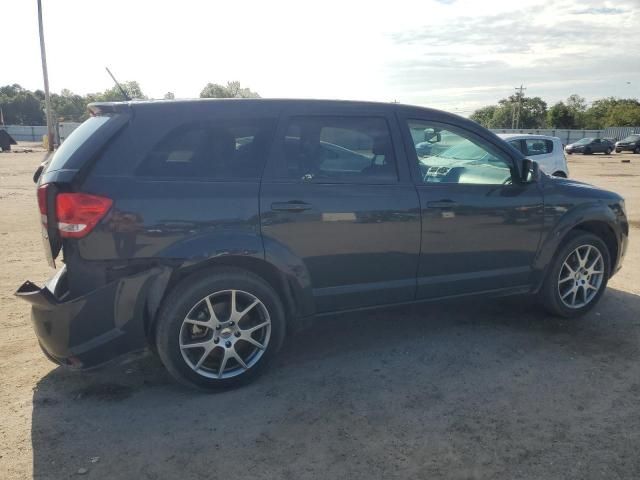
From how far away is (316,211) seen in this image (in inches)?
145

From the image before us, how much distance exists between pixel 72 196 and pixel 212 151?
90cm

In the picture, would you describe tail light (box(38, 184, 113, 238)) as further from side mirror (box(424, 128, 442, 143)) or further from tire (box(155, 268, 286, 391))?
side mirror (box(424, 128, 442, 143))

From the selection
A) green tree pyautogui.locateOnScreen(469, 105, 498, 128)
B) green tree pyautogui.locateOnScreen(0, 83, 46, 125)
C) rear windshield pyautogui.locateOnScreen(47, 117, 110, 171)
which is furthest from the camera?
green tree pyautogui.locateOnScreen(469, 105, 498, 128)

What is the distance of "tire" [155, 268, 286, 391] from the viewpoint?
3418 mm

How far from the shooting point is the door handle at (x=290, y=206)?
358cm

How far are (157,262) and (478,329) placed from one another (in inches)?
112

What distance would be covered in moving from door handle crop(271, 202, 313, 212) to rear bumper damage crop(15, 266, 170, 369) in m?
0.81

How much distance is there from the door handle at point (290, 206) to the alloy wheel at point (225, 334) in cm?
60

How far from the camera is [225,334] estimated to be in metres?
3.59

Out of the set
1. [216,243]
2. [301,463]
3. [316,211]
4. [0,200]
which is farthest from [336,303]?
[0,200]

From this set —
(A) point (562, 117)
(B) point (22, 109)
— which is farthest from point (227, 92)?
(B) point (22, 109)

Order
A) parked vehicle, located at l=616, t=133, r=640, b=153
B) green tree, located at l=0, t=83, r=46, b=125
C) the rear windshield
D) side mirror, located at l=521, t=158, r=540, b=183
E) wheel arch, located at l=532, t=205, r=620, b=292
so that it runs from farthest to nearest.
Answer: green tree, located at l=0, t=83, r=46, b=125 → parked vehicle, located at l=616, t=133, r=640, b=153 → wheel arch, located at l=532, t=205, r=620, b=292 → side mirror, located at l=521, t=158, r=540, b=183 → the rear windshield

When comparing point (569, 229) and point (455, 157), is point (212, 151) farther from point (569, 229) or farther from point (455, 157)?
point (569, 229)

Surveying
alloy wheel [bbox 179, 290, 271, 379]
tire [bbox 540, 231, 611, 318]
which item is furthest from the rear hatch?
Answer: tire [bbox 540, 231, 611, 318]
